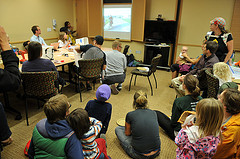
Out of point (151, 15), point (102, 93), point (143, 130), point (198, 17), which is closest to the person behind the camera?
point (143, 130)

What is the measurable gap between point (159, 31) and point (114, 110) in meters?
3.65

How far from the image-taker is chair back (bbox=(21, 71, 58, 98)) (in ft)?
7.57

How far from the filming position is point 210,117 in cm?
124

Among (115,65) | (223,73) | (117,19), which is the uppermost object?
(117,19)

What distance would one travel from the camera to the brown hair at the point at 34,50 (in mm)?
2381

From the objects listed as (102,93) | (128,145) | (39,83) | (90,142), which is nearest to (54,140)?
(90,142)

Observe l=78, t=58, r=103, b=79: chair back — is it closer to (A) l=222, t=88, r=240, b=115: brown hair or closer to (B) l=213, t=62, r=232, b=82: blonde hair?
(B) l=213, t=62, r=232, b=82: blonde hair

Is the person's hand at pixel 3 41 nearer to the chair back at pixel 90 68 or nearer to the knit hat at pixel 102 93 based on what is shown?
the knit hat at pixel 102 93

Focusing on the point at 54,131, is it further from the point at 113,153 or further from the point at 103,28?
the point at 103,28

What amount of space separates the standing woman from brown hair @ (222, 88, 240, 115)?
193 centimetres

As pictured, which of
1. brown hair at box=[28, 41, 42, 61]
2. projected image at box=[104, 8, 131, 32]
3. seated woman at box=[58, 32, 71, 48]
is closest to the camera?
brown hair at box=[28, 41, 42, 61]

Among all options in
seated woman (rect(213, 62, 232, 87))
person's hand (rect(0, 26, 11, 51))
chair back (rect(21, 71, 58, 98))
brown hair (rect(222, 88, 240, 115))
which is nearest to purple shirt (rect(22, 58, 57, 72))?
chair back (rect(21, 71, 58, 98))

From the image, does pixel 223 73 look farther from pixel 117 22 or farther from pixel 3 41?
pixel 117 22

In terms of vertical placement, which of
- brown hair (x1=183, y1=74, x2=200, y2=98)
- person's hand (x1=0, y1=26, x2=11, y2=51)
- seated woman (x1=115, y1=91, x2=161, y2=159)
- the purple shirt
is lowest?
seated woman (x1=115, y1=91, x2=161, y2=159)
